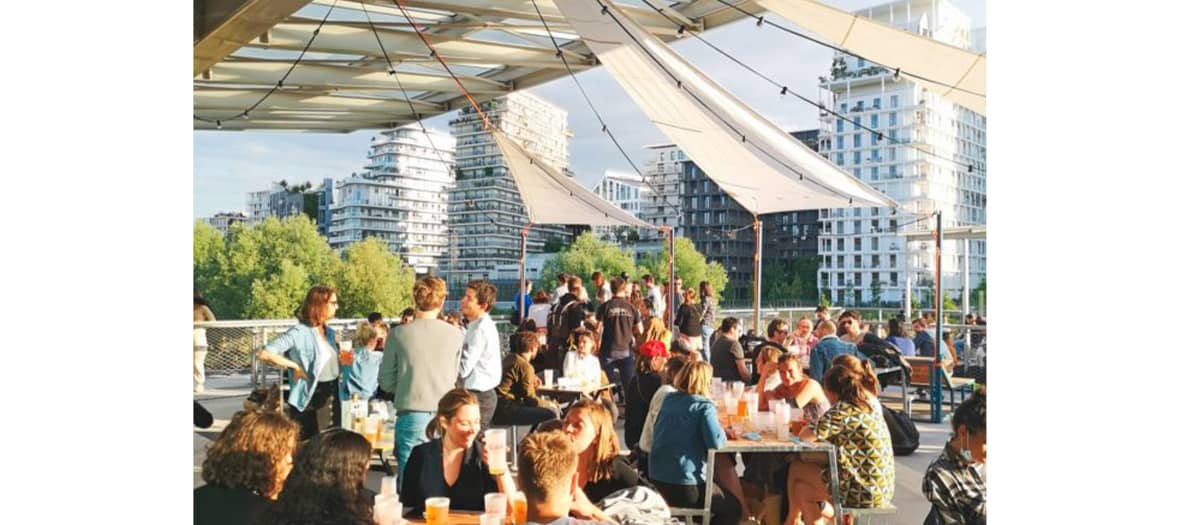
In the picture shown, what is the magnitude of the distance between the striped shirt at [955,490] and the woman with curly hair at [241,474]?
208 cm

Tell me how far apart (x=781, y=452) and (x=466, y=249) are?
215 feet

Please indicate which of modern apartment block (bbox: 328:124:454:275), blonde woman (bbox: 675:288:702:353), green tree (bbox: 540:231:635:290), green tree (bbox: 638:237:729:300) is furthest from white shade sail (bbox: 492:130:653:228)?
green tree (bbox: 638:237:729:300)

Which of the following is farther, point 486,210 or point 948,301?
point 486,210

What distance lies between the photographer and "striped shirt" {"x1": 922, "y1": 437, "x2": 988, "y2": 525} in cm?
299

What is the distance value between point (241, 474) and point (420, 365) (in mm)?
1522

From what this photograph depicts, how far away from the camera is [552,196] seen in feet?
37.7

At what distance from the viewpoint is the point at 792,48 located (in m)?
5.70

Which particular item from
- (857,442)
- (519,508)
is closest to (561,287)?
(857,442)

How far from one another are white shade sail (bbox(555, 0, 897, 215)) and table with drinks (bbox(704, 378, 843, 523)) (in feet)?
6.88

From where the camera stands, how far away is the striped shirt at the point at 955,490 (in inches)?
118

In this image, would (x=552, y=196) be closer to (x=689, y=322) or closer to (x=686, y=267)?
(x=689, y=322)

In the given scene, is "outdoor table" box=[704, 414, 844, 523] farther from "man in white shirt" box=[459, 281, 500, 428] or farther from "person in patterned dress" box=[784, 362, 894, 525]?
"man in white shirt" box=[459, 281, 500, 428]
